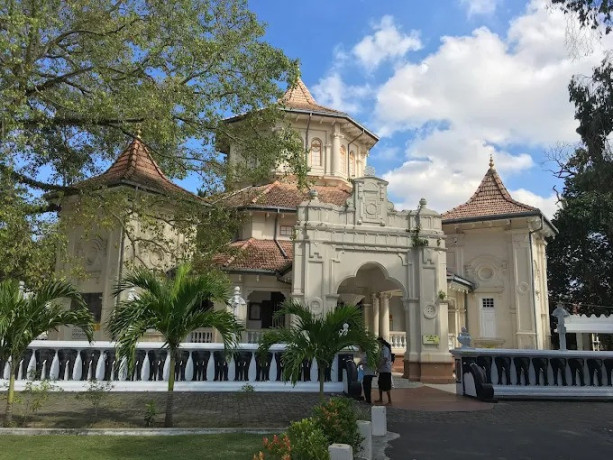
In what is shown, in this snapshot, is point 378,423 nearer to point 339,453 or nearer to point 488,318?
point 339,453

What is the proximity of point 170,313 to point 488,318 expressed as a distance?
715 inches

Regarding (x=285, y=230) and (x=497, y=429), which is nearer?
(x=497, y=429)

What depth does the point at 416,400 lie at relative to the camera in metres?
12.9

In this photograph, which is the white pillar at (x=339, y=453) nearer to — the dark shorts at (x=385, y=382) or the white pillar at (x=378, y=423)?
the white pillar at (x=378, y=423)

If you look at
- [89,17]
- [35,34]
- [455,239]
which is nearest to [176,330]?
[35,34]

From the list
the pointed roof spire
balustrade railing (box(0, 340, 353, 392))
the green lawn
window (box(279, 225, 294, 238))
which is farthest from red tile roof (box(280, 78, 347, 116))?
the green lawn

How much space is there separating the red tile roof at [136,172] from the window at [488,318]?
45.5 ft

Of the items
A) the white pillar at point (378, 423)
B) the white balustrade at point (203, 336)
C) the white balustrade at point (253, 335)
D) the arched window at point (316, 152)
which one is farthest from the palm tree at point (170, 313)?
the arched window at point (316, 152)

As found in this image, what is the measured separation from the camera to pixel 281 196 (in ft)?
73.8

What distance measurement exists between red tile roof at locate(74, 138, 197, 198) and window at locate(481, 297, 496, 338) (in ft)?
45.5

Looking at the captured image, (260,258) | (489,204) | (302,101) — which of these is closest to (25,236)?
(260,258)

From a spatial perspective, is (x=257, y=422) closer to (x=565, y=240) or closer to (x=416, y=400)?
(x=416, y=400)

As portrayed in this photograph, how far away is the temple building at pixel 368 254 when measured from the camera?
1758cm

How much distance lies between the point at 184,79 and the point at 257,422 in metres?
8.64
